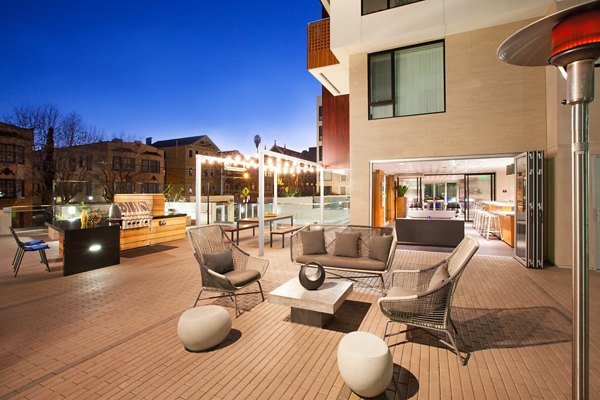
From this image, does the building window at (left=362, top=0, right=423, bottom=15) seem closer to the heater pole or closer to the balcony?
the balcony

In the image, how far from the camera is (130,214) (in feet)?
29.1

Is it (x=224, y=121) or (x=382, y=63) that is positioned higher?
(x=224, y=121)

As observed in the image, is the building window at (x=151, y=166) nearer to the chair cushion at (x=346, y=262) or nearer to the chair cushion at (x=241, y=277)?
the chair cushion at (x=346, y=262)

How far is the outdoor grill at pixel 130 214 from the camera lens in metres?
8.52

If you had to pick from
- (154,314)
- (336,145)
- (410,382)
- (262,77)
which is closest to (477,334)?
(410,382)

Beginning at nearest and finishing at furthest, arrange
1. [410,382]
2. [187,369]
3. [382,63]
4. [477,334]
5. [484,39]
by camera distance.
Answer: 1. [410,382]
2. [187,369]
3. [477,334]
4. [484,39]
5. [382,63]

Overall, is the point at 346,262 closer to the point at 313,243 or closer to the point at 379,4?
the point at 313,243

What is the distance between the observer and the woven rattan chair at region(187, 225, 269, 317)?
428 centimetres

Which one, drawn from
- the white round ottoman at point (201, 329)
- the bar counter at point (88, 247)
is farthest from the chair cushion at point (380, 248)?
the bar counter at point (88, 247)

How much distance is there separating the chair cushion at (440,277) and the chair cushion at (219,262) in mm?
2964

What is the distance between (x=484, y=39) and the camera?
7.67 meters

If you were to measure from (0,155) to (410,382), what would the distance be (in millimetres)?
28161

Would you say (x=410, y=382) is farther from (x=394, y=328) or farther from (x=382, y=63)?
(x=382, y=63)

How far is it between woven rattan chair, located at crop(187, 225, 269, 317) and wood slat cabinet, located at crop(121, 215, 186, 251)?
476cm
